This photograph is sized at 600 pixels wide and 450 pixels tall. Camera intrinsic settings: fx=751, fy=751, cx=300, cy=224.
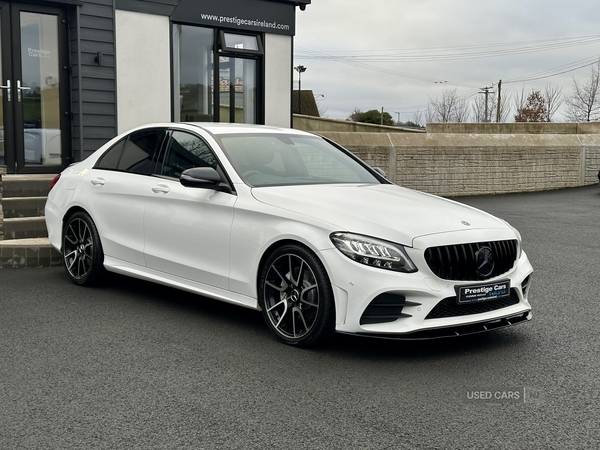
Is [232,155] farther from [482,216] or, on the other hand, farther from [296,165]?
[482,216]

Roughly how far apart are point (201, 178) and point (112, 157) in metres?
1.86

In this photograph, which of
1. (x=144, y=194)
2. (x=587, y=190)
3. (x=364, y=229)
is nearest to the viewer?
(x=364, y=229)

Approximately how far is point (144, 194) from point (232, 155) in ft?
3.25

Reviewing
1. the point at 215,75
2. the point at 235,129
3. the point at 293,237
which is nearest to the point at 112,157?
the point at 235,129

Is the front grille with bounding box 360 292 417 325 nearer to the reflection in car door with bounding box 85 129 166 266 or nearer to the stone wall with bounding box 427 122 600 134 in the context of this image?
the reflection in car door with bounding box 85 129 166 266

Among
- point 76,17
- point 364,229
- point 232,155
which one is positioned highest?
point 76,17

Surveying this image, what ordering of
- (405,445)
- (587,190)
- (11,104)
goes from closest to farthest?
(405,445)
(11,104)
(587,190)

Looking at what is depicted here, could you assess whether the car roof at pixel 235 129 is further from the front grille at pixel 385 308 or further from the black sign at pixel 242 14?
the black sign at pixel 242 14

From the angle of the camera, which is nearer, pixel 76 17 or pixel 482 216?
pixel 482 216

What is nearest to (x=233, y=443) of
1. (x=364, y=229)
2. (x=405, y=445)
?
(x=405, y=445)

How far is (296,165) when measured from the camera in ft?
20.4

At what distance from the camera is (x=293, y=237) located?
5062mm

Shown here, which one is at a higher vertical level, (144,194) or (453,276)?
(144,194)

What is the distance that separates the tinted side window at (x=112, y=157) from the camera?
7145 mm
